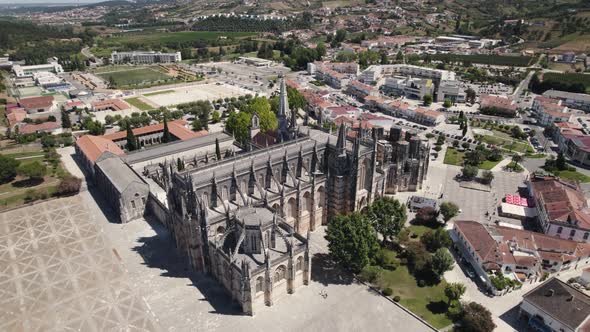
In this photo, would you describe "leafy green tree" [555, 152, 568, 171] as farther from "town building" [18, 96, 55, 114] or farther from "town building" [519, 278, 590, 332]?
"town building" [18, 96, 55, 114]

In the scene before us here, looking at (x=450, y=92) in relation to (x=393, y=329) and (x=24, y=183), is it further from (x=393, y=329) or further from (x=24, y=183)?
(x=24, y=183)

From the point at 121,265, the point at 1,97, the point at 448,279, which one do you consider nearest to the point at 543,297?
the point at 448,279

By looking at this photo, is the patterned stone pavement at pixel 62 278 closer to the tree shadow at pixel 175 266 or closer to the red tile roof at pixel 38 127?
the tree shadow at pixel 175 266

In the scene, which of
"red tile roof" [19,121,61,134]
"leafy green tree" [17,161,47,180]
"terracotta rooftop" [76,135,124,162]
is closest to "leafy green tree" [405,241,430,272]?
"terracotta rooftop" [76,135,124,162]

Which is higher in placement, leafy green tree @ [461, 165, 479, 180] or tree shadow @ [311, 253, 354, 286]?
leafy green tree @ [461, 165, 479, 180]

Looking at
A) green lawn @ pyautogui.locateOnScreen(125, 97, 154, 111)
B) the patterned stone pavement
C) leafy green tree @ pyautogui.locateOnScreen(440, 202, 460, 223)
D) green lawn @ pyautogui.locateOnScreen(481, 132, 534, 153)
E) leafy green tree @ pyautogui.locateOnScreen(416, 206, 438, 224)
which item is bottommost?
green lawn @ pyautogui.locateOnScreen(481, 132, 534, 153)

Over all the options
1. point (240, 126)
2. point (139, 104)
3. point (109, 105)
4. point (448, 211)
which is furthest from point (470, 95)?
point (109, 105)

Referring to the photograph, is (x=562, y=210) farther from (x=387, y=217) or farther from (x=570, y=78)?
(x=570, y=78)

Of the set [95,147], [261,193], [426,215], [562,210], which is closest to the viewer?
[261,193]
